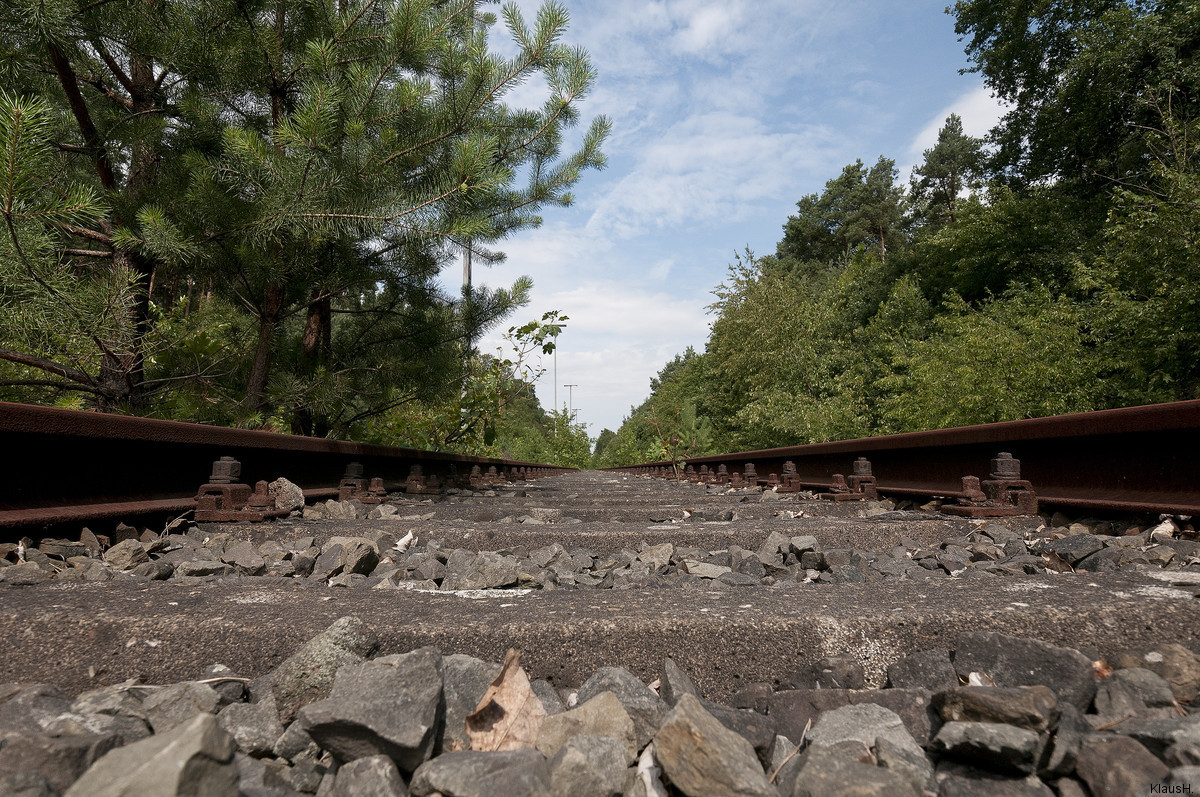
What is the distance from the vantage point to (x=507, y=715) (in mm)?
1037

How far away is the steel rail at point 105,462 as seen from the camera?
1.96m

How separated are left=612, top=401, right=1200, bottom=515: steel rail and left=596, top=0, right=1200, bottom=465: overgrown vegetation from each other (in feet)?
19.2

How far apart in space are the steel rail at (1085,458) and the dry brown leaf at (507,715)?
2.32 m

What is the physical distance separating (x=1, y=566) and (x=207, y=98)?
4.45m

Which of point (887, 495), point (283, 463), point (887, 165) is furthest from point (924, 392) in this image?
point (887, 165)

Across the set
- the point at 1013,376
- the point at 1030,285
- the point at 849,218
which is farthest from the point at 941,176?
the point at 1013,376

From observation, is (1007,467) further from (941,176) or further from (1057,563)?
(941,176)

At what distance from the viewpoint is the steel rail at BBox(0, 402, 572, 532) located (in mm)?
1960

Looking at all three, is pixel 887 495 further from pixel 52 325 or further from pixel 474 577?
pixel 52 325

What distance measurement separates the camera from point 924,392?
10883 millimetres

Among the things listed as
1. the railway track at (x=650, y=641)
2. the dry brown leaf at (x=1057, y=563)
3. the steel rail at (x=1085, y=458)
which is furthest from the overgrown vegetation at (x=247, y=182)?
the dry brown leaf at (x=1057, y=563)

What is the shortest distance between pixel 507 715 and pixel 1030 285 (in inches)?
803

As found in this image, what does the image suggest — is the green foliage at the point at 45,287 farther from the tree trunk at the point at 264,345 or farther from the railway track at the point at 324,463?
the railway track at the point at 324,463

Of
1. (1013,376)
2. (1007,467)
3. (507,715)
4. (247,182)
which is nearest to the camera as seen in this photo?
(507,715)
